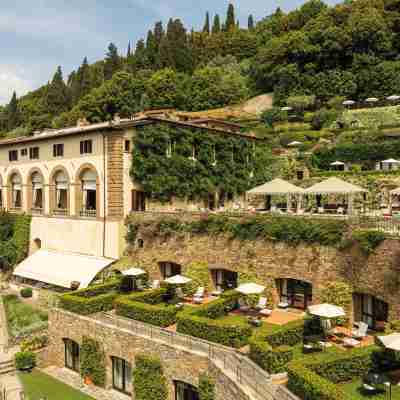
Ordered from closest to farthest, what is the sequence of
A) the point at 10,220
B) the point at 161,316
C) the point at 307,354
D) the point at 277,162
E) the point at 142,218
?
1. the point at 307,354
2. the point at 161,316
3. the point at 142,218
4. the point at 10,220
5. the point at 277,162

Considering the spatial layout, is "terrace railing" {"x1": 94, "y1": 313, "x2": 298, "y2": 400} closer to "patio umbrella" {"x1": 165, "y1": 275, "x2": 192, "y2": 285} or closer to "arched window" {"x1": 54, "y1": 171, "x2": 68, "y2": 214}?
"patio umbrella" {"x1": 165, "y1": 275, "x2": 192, "y2": 285}

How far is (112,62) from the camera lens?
4407 inches

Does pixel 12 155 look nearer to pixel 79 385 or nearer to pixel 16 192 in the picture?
pixel 16 192

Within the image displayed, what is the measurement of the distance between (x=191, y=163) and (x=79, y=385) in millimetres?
18802

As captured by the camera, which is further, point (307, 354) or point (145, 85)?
point (145, 85)

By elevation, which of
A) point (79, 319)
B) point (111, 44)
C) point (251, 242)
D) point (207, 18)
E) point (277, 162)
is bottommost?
point (79, 319)

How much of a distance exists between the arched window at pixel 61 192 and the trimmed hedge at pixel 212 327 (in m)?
19.5

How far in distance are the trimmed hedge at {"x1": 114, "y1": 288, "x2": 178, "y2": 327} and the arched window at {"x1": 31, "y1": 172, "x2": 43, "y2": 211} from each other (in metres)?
19.1

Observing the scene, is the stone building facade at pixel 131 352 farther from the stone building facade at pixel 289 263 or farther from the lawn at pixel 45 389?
the stone building facade at pixel 289 263

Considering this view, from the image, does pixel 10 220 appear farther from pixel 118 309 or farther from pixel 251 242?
pixel 251 242

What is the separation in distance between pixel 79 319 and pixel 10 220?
70.7ft

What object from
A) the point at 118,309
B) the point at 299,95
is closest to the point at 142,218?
the point at 118,309

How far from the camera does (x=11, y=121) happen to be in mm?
112312

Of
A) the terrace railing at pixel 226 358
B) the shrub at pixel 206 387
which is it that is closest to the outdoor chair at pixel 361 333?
the terrace railing at pixel 226 358
